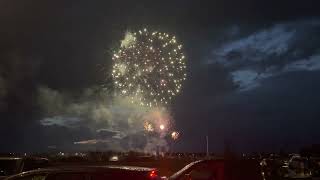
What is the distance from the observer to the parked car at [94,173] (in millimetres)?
8773

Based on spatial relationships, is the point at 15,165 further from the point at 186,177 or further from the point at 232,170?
the point at 232,170

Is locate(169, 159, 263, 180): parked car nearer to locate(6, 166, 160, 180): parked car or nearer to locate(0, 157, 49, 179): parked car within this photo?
locate(6, 166, 160, 180): parked car

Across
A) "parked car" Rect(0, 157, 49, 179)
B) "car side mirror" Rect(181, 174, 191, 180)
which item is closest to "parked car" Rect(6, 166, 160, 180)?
"car side mirror" Rect(181, 174, 191, 180)

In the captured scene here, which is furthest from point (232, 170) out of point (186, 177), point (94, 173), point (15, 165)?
point (15, 165)

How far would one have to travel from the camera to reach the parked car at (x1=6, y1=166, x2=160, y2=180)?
877 cm

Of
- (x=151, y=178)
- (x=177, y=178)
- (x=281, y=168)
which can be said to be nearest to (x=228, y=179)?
(x=177, y=178)

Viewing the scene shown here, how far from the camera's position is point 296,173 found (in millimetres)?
39938

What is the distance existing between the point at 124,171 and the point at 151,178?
A: 1.50 feet

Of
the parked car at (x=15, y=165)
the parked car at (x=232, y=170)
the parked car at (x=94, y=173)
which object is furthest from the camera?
the parked car at (x=15, y=165)

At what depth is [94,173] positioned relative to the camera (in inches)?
348

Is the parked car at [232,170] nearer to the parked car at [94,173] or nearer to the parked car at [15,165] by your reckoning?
the parked car at [94,173]

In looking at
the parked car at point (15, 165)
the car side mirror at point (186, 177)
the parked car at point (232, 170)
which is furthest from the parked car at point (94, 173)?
the parked car at point (15, 165)

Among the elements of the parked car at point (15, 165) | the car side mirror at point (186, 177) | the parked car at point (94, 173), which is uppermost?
the parked car at point (15, 165)

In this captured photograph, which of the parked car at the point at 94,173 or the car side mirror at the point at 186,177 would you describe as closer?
the parked car at the point at 94,173
